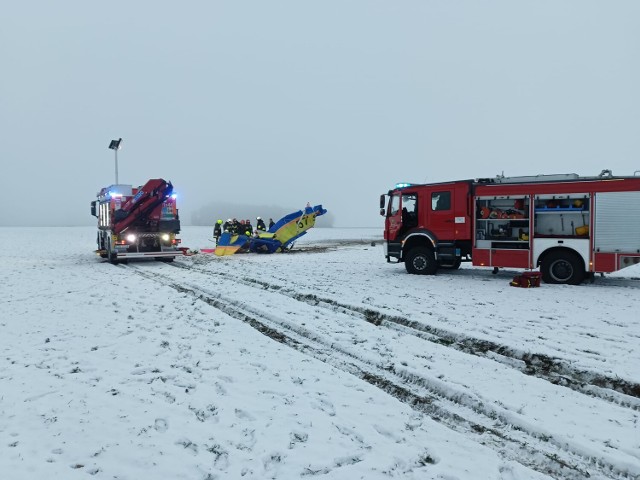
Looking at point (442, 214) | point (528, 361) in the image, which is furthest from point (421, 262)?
point (528, 361)

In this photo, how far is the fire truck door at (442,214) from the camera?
13.6 meters

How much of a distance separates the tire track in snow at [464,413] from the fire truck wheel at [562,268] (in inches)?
318

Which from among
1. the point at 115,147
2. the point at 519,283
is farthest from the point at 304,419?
the point at 115,147

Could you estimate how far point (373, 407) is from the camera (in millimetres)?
4363

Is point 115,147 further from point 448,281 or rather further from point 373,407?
point 373,407

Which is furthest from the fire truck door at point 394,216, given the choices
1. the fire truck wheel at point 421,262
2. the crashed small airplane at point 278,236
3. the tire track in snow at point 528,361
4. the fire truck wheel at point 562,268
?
the crashed small airplane at point 278,236

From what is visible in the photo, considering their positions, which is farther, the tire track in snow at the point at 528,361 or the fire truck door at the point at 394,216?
the fire truck door at the point at 394,216

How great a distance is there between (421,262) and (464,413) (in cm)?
1009

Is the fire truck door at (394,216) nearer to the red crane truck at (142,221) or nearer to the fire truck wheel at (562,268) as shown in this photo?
the fire truck wheel at (562,268)

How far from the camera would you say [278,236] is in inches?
924

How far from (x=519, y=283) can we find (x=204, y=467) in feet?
33.0

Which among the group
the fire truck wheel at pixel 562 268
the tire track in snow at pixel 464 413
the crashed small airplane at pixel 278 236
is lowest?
the tire track in snow at pixel 464 413

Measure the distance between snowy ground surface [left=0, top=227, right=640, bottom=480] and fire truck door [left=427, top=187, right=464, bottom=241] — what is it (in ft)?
14.5

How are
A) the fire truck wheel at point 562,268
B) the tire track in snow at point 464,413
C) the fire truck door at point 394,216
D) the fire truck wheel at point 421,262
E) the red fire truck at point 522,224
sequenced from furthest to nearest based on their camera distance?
the fire truck door at point 394,216
the fire truck wheel at point 421,262
the fire truck wheel at point 562,268
the red fire truck at point 522,224
the tire track in snow at point 464,413
